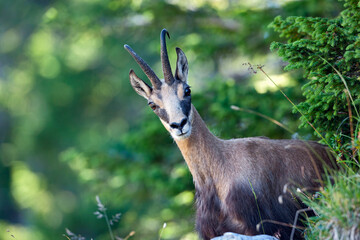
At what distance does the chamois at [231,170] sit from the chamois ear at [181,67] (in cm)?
2

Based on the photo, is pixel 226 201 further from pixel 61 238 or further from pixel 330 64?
pixel 61 238

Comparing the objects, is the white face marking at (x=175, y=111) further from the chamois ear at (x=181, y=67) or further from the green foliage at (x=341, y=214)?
the green foliage at (x=341, y=214)

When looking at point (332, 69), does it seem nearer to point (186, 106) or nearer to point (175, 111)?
point (186, 106)

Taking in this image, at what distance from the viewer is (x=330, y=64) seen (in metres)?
6.57

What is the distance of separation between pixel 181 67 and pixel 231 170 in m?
1.81

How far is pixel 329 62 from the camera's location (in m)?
7.03

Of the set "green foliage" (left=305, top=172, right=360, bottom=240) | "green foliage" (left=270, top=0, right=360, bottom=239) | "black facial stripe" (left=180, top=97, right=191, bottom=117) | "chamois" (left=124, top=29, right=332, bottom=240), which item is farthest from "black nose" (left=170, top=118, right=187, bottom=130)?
"green foliage" (left=305, top=172, right=360, bottom=240)

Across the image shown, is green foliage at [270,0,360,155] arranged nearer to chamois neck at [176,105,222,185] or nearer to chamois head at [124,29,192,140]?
chamois neck at [176,105,222,185]

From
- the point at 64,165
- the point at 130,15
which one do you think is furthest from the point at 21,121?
the point at 130,15

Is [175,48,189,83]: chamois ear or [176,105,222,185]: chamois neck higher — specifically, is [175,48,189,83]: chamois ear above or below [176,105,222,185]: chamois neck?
above

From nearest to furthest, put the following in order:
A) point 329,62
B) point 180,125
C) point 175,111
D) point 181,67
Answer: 1. point 329,62
2. point 180,125
3. point 175,111
4. point 181,67

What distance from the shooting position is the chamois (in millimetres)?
7508

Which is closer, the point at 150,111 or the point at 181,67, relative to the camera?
the point at 181,67

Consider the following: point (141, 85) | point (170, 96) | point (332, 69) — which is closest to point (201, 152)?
point (170, 96)
